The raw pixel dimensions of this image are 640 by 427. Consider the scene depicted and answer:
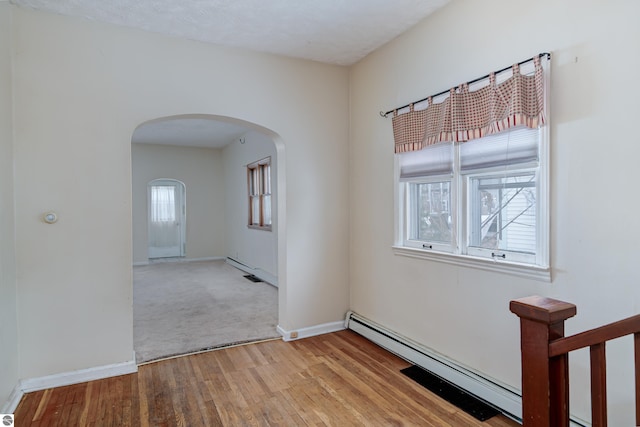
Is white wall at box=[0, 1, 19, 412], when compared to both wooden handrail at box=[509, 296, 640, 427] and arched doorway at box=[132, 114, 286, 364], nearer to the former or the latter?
wooden handrail at box=[509, 296, 640, 427]

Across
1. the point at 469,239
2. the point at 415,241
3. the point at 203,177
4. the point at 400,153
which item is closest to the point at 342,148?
the point at 400,153

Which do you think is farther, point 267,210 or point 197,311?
point 267,210

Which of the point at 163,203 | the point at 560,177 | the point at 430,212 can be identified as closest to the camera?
the point at 560,177

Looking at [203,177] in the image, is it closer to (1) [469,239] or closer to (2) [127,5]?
(2) [127,5]

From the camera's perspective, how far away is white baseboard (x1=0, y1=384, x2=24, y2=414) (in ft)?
7.56

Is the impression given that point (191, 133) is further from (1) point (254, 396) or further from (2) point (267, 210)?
(1) point (254, 396)

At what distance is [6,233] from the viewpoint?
242cm

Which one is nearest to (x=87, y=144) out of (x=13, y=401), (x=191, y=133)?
(x=13, y=401)

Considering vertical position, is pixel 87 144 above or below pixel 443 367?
above

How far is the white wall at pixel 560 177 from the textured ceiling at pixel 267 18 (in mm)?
293

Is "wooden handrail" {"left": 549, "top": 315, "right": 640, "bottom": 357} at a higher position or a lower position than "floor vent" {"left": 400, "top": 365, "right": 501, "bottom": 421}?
higher

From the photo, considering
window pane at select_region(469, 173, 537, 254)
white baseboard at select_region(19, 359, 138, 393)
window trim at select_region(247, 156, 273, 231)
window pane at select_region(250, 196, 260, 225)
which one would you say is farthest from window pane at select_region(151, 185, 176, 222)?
window pane at select_region(469, 173, 537, 254)

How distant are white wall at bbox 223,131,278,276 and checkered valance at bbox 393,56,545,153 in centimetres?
325

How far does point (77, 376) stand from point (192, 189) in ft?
20.9
